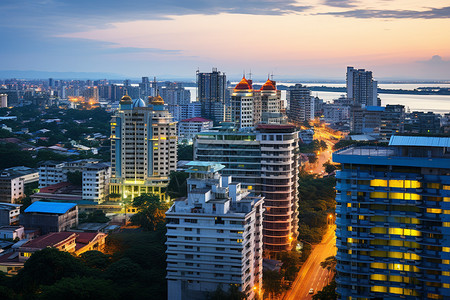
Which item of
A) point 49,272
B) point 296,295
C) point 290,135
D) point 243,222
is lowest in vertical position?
point 296,295

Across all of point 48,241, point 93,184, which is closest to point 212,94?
point 93,184

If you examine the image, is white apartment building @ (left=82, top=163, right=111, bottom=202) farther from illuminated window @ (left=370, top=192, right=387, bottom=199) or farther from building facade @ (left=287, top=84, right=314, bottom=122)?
building facade @ (left=287, top=84, right=314, bottom=122)

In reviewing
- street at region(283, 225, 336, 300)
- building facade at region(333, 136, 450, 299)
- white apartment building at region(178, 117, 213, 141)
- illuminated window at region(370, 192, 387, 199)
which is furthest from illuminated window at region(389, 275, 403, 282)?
white apartment building at region(178, 117, 213, 141)

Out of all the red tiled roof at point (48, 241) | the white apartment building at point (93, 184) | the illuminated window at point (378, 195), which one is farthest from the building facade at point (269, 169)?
the white apartment building at point (93, 184)

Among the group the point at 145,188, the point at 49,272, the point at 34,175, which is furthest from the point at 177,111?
the point at 49,272

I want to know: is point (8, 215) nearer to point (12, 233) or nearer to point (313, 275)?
point (12, 233)

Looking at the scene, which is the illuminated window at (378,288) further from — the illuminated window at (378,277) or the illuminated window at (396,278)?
the illuminated window at (396,278)

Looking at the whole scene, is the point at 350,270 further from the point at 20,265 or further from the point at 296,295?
the point at 20,265
